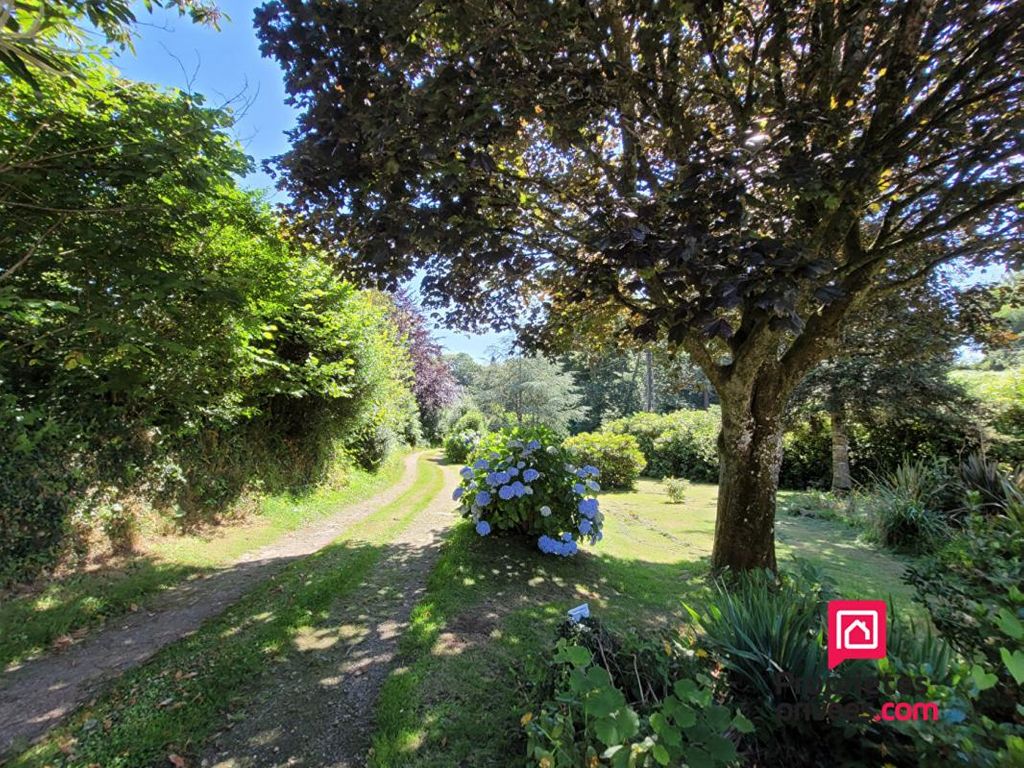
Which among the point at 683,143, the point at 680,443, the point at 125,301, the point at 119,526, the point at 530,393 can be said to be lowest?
the point at 119,526

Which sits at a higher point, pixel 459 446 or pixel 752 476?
pixel 752 476

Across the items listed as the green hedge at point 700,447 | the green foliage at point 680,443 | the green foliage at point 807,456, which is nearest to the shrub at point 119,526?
the green hedge at point 700,447

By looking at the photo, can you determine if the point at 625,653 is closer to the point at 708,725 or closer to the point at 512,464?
the point at 708,725

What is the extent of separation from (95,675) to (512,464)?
4012mm

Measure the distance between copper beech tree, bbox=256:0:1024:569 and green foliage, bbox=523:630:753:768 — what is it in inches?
63.0

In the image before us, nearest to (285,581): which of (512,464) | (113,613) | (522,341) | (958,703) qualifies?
(113,613)

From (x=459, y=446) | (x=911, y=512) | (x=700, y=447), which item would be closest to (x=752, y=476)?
(x=911, y=512)

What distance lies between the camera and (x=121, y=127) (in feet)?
12.7

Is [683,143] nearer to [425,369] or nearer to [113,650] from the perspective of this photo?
[113,650]

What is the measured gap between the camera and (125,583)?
4.60 metres

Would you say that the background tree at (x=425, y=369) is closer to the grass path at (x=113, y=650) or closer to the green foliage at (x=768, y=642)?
the grass path at (x=113, y=650)

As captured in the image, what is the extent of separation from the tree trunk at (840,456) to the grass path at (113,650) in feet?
43.3

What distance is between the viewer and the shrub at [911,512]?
271 inches

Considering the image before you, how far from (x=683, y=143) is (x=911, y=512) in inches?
293
